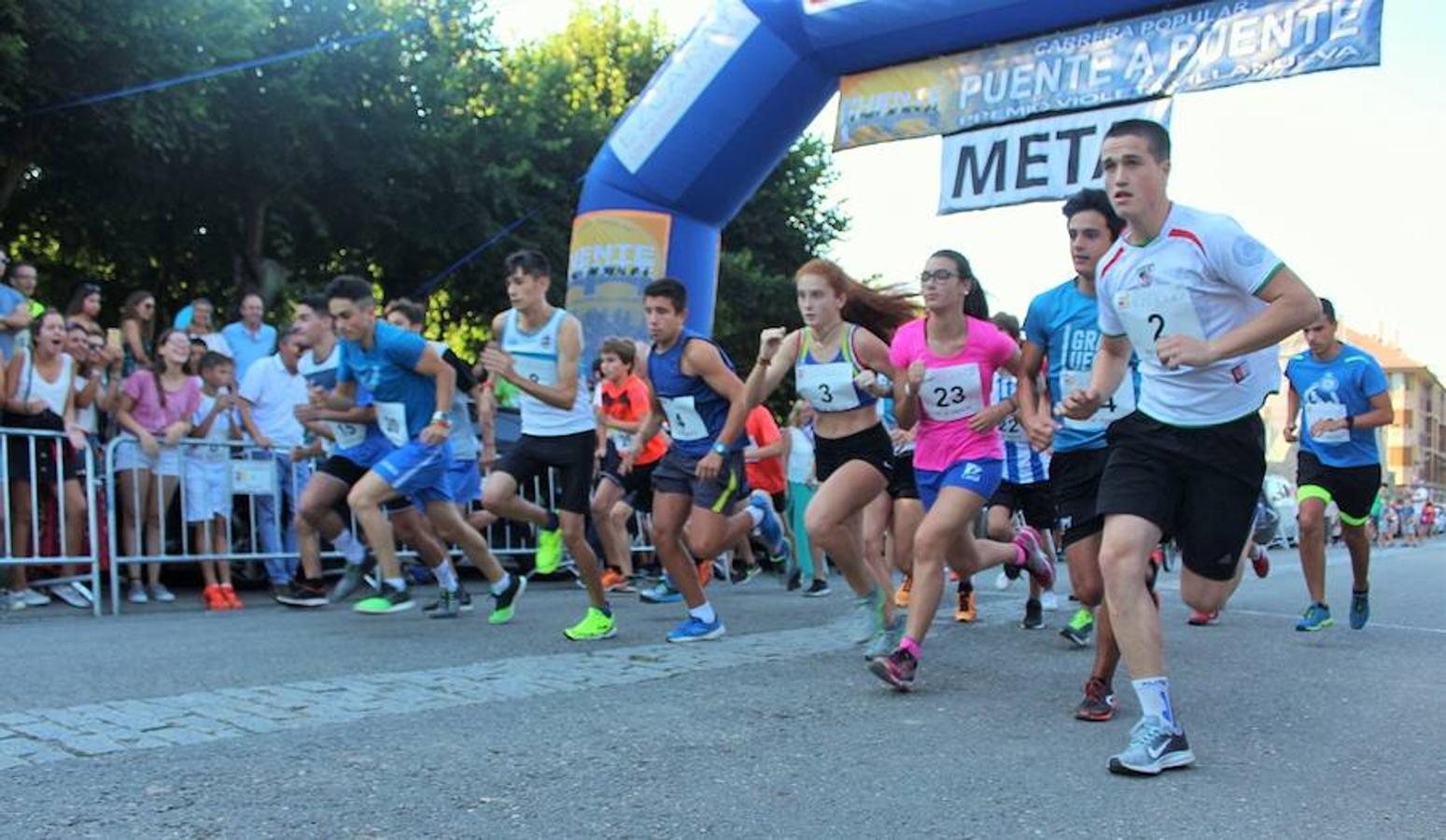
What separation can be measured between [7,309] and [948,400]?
7300 mm

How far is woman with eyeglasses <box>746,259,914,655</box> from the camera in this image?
5961mm

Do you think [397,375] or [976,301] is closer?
[976,301]

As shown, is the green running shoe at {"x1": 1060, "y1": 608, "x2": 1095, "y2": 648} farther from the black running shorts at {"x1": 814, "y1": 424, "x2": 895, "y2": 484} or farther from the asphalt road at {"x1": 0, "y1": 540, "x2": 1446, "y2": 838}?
the black running shorts at {"x1": 814, "y1": 424, "x2": 895, "y2": 484}

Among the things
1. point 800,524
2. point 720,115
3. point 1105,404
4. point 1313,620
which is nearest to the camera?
point 1105,404

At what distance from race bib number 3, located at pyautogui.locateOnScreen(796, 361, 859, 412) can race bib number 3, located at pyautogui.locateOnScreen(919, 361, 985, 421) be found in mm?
424

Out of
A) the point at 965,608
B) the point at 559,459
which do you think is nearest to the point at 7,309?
the point at 559,459

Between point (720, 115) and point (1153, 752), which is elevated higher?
point (720, 115)

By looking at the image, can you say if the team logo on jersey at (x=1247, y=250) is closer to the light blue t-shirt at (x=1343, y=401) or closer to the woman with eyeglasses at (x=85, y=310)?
the light blue t-shirt at (x=1343, y=401)

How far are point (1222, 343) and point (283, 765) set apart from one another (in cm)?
300

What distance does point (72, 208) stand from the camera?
17422 mm

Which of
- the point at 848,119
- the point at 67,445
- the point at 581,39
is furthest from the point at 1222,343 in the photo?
the point at 581,39

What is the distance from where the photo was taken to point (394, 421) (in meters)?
7.39

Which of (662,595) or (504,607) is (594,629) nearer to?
(504,607)

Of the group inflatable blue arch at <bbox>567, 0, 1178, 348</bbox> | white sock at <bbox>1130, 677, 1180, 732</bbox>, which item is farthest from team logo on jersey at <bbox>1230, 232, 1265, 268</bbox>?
inflatable blue arch at <bbox>567, 0, 1178, 348</bbox>
